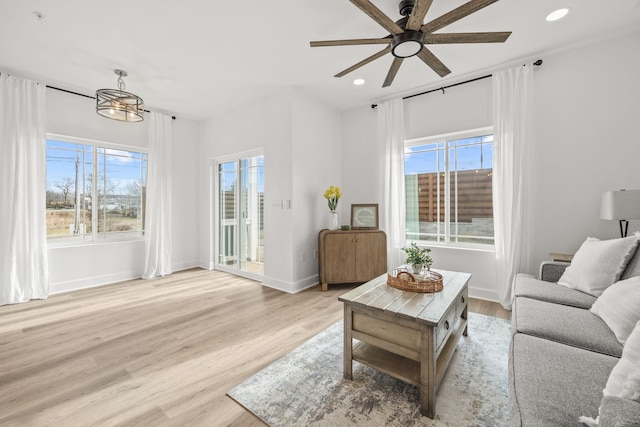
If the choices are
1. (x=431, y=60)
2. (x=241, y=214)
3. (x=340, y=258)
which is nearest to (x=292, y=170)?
(x=340, y=258)

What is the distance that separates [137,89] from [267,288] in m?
3.36

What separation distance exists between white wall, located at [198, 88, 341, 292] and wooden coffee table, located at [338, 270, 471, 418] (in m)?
1.96

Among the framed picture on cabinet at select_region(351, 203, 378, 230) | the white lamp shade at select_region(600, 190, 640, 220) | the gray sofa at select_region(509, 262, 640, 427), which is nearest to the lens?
the gray sofa at select_region(509, 262, 640, 427)

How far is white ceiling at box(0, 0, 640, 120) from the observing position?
2.29 metres

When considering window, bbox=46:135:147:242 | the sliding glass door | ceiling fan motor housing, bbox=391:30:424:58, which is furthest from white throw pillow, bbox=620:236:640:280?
window, bbox=46:135:147:242

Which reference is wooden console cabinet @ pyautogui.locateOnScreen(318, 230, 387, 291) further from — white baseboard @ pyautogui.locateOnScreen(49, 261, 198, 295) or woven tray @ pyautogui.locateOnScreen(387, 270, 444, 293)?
white baseboard @ pyautogui.locateOnScreen(49, 261, 198, 295)

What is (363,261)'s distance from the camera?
3875 millimetres

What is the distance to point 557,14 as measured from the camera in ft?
7.72

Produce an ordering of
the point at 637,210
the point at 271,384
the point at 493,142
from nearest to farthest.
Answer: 1. the point at 271,384
2. the point at 637,210
3. the point at 493,142

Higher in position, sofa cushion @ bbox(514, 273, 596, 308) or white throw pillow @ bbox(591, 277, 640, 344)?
white throw pillow @ bbox(591, 277, 640, 344)

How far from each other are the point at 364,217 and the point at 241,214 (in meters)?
2.14

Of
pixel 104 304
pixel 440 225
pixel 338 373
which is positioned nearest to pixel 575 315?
pixel 338 373

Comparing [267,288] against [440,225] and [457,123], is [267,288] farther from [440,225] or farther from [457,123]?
[457,123]

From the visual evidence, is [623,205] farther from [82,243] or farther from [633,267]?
[82,243]
